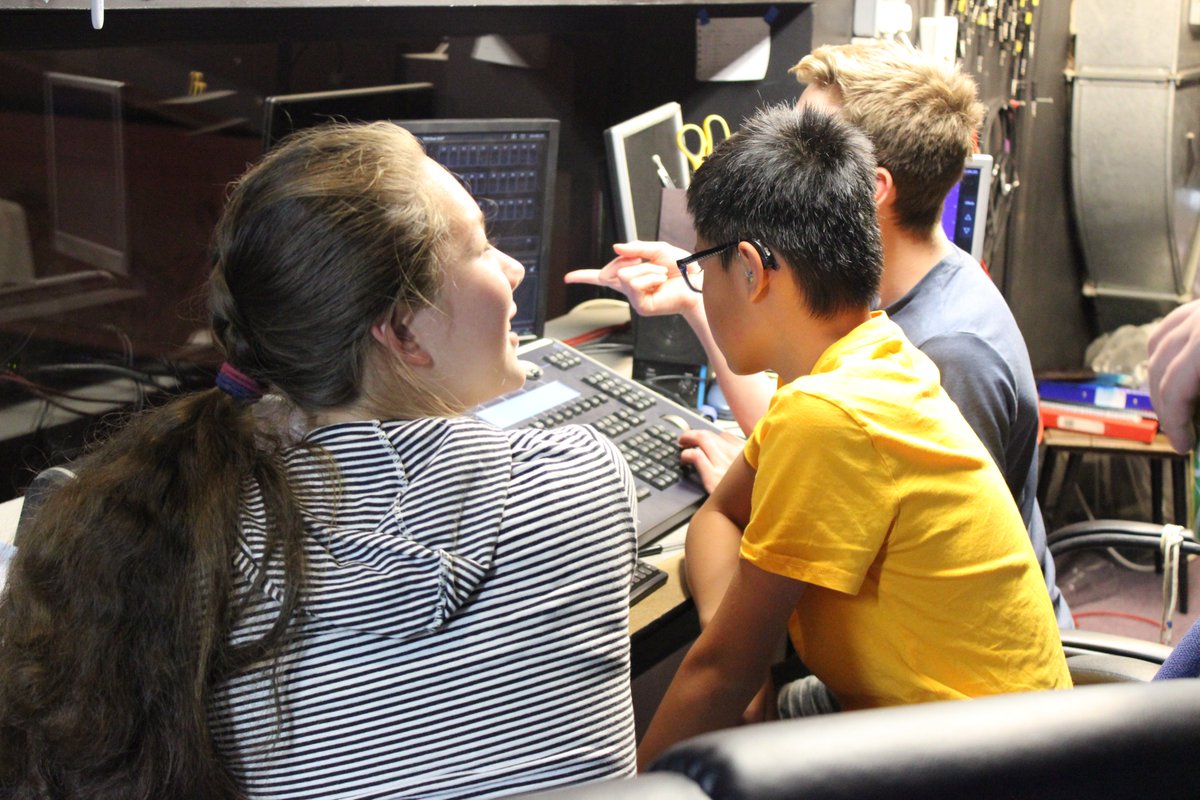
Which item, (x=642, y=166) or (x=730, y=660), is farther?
(x=642, y=166)

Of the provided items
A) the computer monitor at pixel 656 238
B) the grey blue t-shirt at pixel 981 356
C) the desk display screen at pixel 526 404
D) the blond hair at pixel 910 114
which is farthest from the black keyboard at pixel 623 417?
the blond hair at pixel 910 114

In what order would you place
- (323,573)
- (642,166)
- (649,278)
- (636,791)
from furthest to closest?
(642,166) < (649,278) < (323,573) < (636,791)

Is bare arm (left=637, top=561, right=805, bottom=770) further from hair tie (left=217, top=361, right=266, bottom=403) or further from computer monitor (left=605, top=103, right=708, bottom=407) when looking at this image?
computer monitor (left=605, top=103, right=708, bottom=407)

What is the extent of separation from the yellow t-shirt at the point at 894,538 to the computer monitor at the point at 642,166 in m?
0.89

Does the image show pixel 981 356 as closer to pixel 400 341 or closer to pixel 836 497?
pixel 836 497

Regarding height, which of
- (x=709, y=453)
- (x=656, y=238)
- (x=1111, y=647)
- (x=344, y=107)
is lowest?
(x=1111, y=647)

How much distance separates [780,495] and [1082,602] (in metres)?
2.45

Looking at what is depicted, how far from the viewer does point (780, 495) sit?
1.16 m

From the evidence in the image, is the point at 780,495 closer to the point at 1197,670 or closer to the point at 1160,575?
the point at 1197,670

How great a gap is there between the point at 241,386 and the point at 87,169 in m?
0.98

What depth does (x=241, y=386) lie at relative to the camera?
1021 mm

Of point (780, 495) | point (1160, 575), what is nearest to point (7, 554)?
point (780, 495)

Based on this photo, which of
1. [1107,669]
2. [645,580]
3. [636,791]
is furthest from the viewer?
[1107,669]

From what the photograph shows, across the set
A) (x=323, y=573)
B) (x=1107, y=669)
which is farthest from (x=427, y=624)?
(x=1107, y=669)
